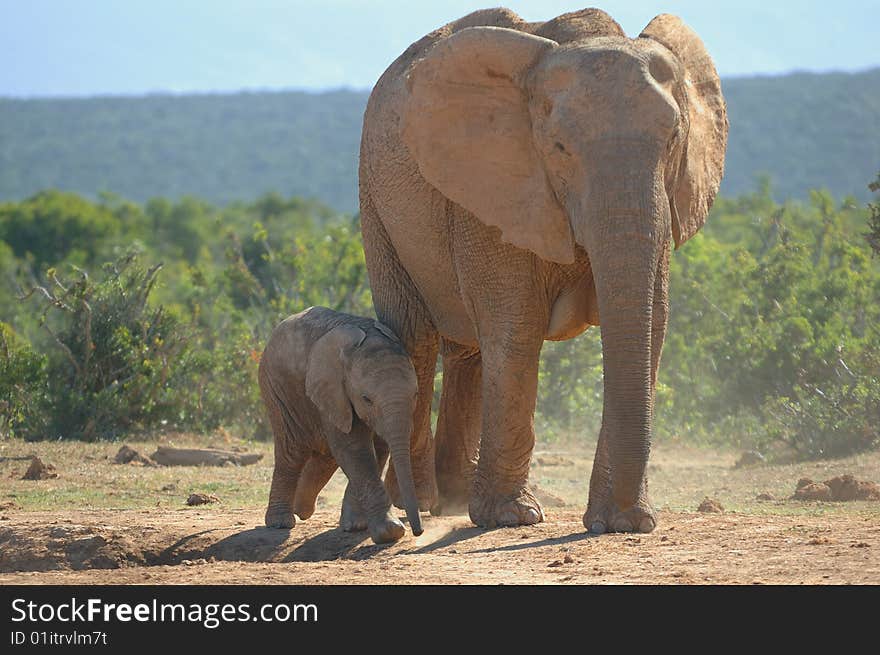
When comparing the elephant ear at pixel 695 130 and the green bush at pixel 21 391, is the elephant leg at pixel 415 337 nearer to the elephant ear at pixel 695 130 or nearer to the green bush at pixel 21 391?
the elephant ear at pixel 695 130

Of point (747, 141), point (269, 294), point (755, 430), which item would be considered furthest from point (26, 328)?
point (747, 141)

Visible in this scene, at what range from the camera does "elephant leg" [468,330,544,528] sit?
26.1 feet

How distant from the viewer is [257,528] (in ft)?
28.2

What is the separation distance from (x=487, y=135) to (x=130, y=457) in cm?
477

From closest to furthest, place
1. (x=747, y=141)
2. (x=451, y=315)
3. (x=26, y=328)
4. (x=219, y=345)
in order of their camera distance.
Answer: (x=451, y=315), (x=219, y=345), (x=26, y=328), (x=747, y=141)

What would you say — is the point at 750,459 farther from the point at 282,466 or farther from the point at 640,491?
the point at 640,491

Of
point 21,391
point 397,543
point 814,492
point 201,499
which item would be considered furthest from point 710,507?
point 21,391

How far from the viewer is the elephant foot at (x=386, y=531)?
25.7 ft

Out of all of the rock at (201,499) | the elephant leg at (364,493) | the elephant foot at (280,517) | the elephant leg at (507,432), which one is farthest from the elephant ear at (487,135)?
the rock at (201,499)

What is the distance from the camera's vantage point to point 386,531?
308 inches

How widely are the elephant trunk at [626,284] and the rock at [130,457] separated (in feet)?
17.3

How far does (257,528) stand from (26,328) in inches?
395
